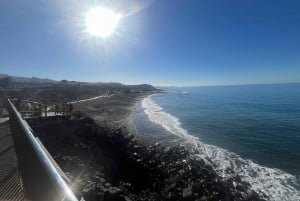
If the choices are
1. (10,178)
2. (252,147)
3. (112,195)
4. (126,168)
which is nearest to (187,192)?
(112,195)

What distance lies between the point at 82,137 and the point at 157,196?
397 inches

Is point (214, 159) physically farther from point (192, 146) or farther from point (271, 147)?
point (271, 147)

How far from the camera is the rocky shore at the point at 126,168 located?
13.4 metres

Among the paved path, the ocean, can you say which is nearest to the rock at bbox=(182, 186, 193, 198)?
the ocean

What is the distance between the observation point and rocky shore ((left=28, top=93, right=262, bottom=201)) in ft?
44.1

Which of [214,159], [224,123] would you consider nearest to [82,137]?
[214,159]

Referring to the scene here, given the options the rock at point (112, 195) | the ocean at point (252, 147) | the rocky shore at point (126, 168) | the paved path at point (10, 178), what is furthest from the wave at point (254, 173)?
the paved path at point (10, 178)

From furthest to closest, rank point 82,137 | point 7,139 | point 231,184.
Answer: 1. point 82,137
2. point 231,184
3. point 7,139

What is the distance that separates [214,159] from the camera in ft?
65.1

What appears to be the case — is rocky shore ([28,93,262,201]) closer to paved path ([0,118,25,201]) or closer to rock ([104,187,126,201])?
rock ([104,187,126,201])

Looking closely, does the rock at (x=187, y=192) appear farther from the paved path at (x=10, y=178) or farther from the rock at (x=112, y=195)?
the paved path at (x=10, y=178)

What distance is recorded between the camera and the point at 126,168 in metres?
17.5

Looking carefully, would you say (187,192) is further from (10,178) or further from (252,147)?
(252,147)

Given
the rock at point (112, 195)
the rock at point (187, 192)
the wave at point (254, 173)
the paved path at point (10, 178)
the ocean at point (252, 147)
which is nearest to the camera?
the paved path at point (10, 178)
